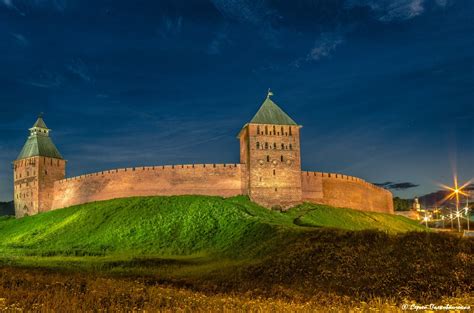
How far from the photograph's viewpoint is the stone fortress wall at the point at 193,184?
38094mm

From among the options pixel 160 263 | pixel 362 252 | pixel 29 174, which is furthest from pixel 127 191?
pixel 362 252

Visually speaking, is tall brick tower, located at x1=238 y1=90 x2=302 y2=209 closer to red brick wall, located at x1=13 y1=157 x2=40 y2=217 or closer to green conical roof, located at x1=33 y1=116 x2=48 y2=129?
red brick wall, located at x1=13 y1=157 x2=40 y2=217

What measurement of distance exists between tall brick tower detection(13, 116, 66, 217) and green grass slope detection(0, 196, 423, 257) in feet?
18.4

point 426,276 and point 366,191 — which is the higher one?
point 366,191

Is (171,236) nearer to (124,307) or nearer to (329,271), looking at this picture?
(329,271)

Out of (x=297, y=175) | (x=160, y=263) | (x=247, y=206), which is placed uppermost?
(x=297, y=175)

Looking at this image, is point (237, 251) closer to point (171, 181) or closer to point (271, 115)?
point (171, 181)

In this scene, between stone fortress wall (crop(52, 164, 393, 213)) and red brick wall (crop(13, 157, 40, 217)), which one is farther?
red brick wall (crop(13, 157, 40, 217))

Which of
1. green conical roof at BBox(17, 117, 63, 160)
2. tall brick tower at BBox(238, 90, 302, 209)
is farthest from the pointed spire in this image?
tall brick tower at BBox(238, 90, 302, 209)

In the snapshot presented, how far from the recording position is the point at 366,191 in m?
45.3

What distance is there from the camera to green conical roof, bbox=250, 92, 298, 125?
1506 inches

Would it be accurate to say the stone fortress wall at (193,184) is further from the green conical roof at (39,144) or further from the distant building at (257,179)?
the green conical roof at (39,144)

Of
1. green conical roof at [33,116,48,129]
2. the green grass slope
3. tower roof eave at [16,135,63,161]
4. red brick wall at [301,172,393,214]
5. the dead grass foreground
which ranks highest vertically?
green conical roof at [33,116,48,129]

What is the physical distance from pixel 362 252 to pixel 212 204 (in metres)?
19.3
